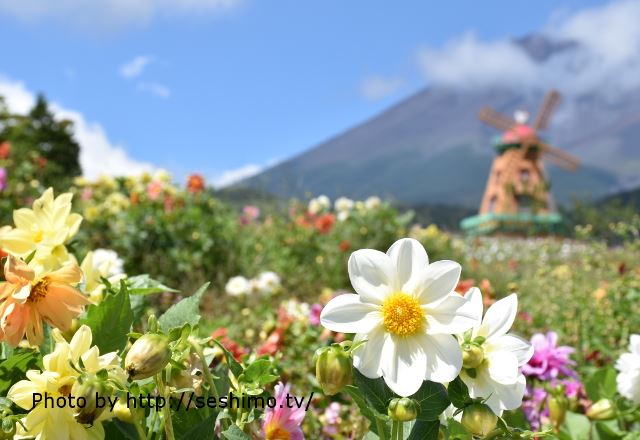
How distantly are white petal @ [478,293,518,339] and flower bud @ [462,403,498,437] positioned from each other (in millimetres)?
112

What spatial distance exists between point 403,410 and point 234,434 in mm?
193

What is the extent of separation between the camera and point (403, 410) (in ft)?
2.19

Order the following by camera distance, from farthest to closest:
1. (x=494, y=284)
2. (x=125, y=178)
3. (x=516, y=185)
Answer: (x=516, y=185) → (x=125, y=178) → (x=494, y=284)

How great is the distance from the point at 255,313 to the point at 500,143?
893 inches

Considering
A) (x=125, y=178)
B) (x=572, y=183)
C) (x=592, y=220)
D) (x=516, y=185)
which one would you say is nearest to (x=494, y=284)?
(x=592, y=220)

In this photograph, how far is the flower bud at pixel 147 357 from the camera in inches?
26.0

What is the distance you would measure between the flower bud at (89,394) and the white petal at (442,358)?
0.31 m

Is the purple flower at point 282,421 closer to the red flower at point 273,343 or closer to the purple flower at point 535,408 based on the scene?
the red flower at point 273,343

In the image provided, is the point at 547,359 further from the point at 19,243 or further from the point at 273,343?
the point at 19,243

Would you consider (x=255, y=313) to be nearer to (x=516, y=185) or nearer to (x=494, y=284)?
(x=494, y=284)

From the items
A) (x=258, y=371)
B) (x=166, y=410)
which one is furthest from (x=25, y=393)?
(x=258, y=371)

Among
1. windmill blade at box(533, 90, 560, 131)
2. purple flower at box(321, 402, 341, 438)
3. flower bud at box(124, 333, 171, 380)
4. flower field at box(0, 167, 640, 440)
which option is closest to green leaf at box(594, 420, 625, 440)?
flower field at box(0, 167, 640, 440)

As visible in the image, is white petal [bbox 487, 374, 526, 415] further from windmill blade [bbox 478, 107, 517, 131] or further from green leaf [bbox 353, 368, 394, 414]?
windmill blade [bbox 478, 107, 517, 131]

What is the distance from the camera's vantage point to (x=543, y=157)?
2502 centimetres
